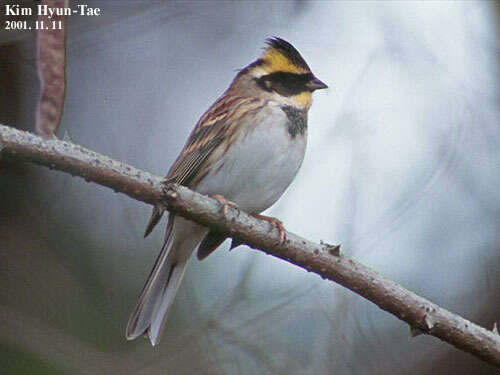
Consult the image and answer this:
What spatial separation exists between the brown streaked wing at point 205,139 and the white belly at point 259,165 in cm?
7

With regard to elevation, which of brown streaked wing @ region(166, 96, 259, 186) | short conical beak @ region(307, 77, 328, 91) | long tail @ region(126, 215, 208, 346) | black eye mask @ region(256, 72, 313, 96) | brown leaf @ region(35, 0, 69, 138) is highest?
brown leaf @ region(35, 0, 69, 138)

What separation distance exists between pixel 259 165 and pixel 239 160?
0.09m

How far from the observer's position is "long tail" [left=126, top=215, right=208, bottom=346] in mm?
2709

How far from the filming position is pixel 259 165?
2779mm

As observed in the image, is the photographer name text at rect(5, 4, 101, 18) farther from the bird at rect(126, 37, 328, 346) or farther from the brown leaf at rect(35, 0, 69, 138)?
Result: the bird at rect(126, 37, 328, 346)

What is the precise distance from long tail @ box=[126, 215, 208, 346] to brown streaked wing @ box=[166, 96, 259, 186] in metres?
0.20

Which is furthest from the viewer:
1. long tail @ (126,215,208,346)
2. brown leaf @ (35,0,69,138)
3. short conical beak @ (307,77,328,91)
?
short conical beak @ (307,77,328,91)

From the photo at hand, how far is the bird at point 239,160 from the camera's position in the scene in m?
2.78

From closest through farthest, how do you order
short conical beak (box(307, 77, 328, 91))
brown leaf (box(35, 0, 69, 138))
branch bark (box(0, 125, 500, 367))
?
brown leaf (box(35, 0, 69, 138)) < branch bark (box(0, 125, 500, 367)) < short conical beak (box(307, 77, 328, 91))

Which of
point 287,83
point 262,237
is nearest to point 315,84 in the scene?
point 287,83

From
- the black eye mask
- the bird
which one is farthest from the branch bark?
the black eye mask

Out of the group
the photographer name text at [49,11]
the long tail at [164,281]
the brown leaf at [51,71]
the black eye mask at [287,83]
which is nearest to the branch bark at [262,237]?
the brown leaf at [51,71]

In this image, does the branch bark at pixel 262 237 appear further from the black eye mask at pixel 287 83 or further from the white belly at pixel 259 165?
the black eye mask at pixel 287 83

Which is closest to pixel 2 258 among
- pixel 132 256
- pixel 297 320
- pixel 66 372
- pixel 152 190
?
pixel 132 256
